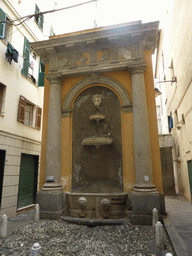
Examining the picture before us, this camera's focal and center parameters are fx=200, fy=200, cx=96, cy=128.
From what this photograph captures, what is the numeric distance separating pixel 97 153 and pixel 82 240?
372 cm

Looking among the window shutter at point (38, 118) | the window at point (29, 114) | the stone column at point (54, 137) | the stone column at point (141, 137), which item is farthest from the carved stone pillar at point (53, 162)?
the window shutter at point (38, 118)

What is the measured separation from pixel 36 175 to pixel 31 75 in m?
6.03

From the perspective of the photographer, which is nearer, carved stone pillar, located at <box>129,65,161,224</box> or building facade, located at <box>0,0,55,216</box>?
carved stone pillar, located at <box>129,65,161,224</box>

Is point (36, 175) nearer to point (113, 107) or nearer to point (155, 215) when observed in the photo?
point (113, 107)

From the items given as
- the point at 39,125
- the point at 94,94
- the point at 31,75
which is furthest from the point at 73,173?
the point at 31,75

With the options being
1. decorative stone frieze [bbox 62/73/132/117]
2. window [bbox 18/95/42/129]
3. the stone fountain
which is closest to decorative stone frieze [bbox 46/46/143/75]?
decorative stone frieze [bbox 62/73/132/117]

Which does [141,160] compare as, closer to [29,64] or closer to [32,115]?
[32,115]

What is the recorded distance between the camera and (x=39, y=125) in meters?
12.6

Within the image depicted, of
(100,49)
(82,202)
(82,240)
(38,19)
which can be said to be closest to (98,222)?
(82,202)

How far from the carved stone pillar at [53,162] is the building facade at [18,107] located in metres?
2.52

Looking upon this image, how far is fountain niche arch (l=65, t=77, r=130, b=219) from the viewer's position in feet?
24.1

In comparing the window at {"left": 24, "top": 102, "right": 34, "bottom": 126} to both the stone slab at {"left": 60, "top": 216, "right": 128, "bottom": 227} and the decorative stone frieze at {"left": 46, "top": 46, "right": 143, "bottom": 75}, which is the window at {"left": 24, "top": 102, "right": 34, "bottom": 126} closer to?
the decorative stone frieze at {"left": 46, "top": 46, "right": 143, "bottom": 75}

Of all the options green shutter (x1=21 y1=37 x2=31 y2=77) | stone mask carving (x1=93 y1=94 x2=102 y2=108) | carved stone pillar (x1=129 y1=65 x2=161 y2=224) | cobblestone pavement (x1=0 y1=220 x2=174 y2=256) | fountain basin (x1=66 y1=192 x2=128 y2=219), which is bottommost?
cobblestone pavement (x1=0 y1=220 x2=174 y2=256)

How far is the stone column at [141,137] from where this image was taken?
278 inches
